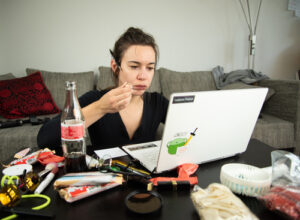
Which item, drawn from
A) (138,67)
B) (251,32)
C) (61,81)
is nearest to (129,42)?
(138,67)

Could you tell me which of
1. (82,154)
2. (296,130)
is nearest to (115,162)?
(82,154)

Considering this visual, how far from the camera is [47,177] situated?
54cm

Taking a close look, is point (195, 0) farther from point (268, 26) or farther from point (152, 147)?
point (152, 147)

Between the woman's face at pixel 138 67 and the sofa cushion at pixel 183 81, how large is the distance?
139 cm

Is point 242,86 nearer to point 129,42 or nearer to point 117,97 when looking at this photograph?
point 129,42

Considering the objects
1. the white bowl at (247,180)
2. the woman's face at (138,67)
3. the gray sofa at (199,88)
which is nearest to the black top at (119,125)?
the woman's face at (138,67)

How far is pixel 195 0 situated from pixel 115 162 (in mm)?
2515

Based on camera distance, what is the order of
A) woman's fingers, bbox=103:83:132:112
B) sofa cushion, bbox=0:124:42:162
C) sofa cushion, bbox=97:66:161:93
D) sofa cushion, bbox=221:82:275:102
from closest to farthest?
woman's fingers, bbox=103:83:132:112 → sofa cushion, bbox=0:124:42:162 → sofa cushion, bbox=221:82:275:102 → sofa cushion, bbox=97:66:161:93

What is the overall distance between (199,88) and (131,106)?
1.55m

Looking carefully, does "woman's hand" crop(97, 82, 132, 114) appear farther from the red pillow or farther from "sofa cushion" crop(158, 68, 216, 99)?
"sofa cushion" crop(158, 68, 216, 99)

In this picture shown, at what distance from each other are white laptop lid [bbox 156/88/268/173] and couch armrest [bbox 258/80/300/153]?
1581mm

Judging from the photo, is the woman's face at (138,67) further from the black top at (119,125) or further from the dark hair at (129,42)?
the black top at (119,125)

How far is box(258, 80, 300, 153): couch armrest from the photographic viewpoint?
1919 millimetres

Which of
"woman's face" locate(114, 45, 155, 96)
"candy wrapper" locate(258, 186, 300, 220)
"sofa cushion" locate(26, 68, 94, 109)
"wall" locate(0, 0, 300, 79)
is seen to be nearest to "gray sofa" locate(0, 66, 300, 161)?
"sofa cushion" locate(26, 68, 94, 109)
